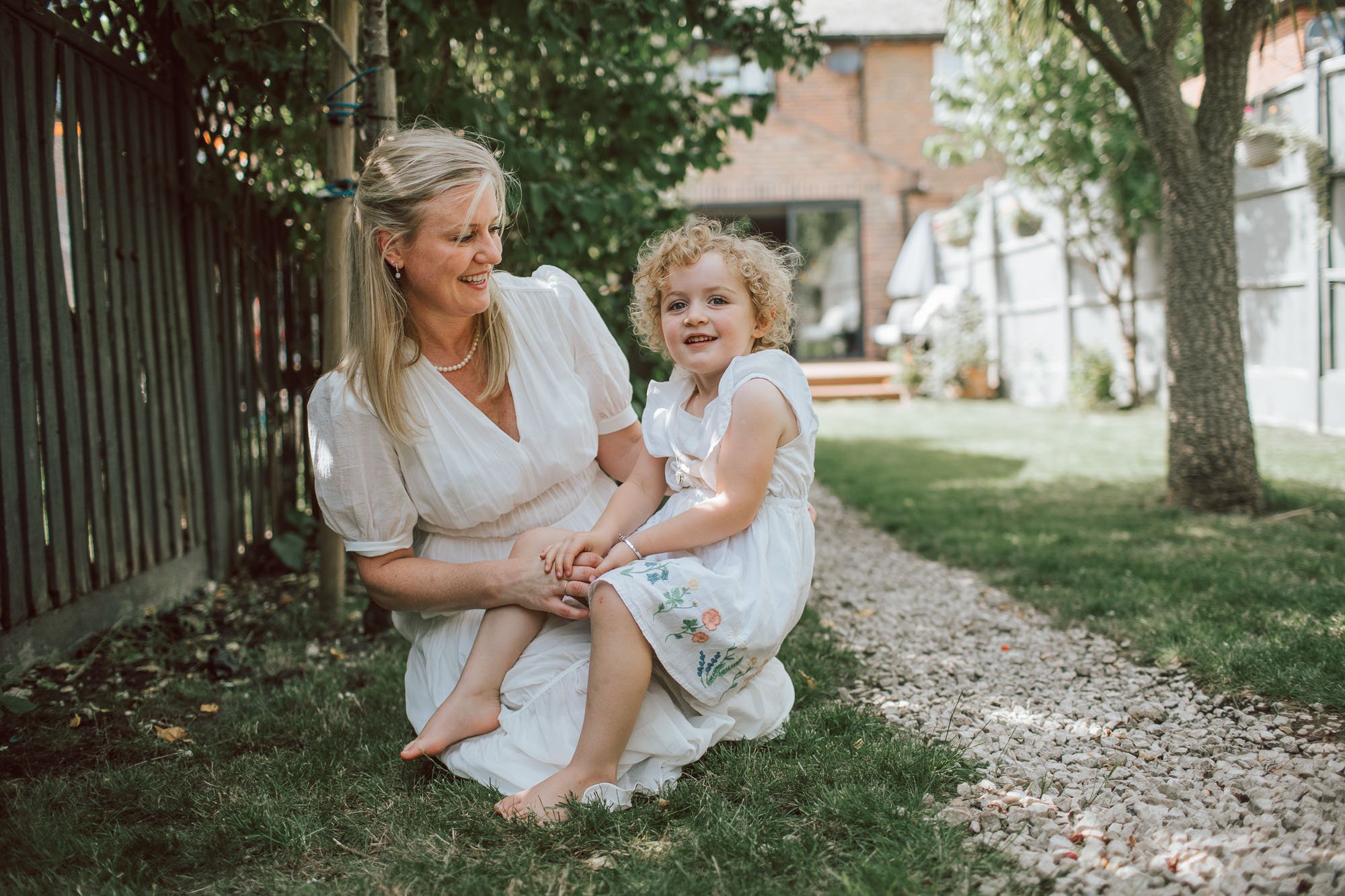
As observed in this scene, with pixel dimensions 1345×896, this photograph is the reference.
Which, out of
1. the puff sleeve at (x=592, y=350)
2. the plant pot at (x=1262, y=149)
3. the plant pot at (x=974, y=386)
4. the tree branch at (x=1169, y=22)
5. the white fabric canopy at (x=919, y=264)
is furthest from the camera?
the white fabric canopy at (x=919, y=264)

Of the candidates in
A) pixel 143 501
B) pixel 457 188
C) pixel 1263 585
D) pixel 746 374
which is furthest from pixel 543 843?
pixel 1263 585

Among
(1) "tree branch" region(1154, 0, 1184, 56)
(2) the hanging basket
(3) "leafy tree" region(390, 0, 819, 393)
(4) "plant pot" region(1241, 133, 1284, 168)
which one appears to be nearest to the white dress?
(3) "leafy tree" region(390, 0, 819, 393)

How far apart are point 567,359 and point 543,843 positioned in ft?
4.00

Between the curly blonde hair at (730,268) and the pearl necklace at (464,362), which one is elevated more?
the curly blonde hair at (730,268)

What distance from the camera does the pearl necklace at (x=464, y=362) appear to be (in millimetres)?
2434

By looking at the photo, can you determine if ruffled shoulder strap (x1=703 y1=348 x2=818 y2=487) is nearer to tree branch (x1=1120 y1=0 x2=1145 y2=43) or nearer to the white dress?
the white dress

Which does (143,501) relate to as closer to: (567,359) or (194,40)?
(194,40)

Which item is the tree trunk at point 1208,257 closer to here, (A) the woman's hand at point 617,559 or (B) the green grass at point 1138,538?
(B) the green grass at point 1138,538

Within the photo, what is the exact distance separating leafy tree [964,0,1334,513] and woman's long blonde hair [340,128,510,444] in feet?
12.5

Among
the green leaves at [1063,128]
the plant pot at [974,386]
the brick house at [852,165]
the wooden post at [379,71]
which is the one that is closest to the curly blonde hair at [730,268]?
the wooden post at [379,71]

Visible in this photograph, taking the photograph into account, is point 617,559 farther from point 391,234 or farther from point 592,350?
point 391,234

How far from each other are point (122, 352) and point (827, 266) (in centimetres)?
1354

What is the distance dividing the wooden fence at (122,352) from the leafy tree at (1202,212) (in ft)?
13.5

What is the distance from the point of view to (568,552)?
87.0 inches
